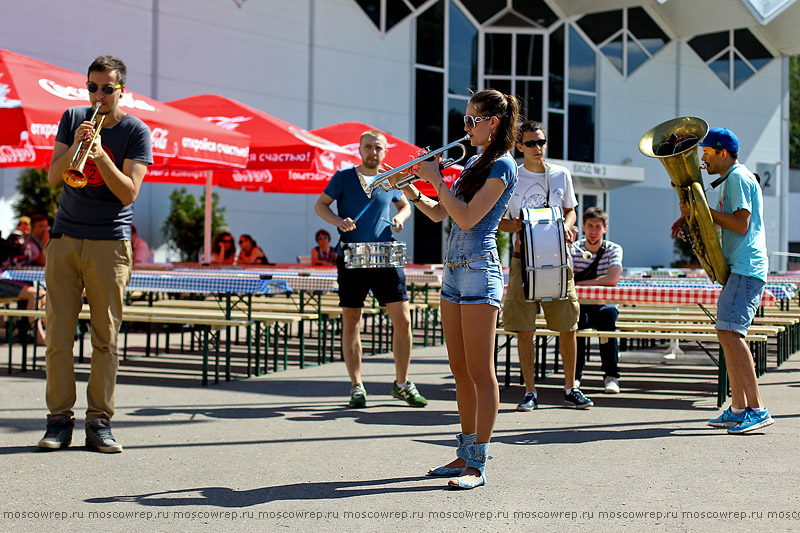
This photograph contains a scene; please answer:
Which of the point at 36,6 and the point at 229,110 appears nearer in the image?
the point at 229,110

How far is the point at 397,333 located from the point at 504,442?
1.55 metres

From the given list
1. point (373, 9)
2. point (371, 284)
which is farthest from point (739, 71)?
point (371, 284)

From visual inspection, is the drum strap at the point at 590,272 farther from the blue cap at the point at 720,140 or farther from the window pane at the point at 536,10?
the window pane at the point at 536,10

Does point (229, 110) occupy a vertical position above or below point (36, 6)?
below

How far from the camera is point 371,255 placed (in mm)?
6891

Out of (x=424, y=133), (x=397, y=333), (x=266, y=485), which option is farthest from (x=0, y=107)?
(x=424, y=133)

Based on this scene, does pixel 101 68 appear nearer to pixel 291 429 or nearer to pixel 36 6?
pixel 291 429

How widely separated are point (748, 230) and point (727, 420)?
4.08 ft

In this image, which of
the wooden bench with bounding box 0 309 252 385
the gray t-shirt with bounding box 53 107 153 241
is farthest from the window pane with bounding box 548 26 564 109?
the gray t-shirt with bounding box 53 107 153 241

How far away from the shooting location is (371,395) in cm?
777

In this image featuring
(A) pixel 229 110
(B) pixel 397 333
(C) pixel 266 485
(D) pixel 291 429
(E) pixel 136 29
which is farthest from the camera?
(E) pixel 136 29

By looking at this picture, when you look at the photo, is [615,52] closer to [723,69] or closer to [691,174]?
[723,69]

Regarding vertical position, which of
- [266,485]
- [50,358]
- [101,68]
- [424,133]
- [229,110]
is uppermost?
[424,133]

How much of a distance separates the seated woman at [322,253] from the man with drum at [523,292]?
8.92 meters
